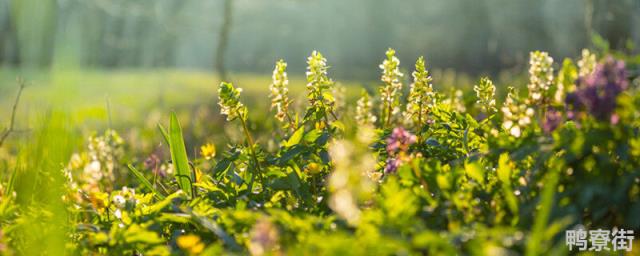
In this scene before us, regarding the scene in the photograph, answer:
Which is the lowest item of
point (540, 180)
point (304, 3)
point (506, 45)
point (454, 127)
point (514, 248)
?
point (514, 248)

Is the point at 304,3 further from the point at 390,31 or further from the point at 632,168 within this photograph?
the point at 632,168

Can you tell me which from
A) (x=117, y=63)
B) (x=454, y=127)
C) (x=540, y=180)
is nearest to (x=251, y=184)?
(x=454, y=127)

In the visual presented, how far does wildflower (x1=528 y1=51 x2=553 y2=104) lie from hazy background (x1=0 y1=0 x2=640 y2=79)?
29.5 ft

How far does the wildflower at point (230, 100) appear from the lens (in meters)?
2.10

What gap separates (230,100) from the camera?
7.03 feet

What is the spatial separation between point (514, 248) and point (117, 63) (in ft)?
180

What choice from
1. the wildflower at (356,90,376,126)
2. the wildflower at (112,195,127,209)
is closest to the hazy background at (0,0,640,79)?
the wildflower at (356,90,376,126)

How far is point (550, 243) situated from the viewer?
1747 millimetres

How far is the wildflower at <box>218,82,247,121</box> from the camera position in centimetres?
210

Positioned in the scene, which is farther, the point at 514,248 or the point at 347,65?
the point at 347,65

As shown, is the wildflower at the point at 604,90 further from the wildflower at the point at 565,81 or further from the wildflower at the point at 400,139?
the wildflower at the point at 400,139

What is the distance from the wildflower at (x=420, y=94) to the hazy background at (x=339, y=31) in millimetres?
8841

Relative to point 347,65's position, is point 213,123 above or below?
below

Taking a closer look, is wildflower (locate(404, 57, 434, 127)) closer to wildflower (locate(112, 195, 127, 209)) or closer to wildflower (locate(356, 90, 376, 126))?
wildflower (locate(356, 90, 376, 126))
